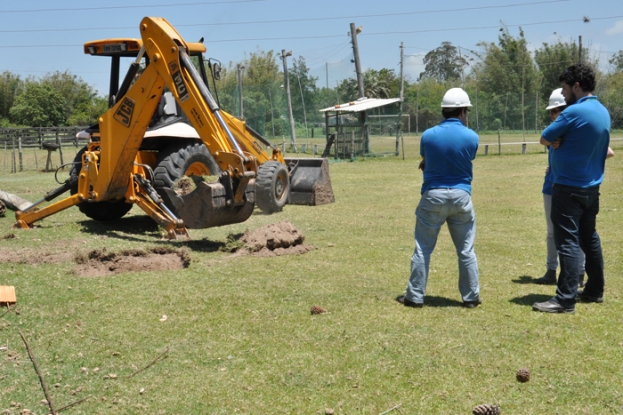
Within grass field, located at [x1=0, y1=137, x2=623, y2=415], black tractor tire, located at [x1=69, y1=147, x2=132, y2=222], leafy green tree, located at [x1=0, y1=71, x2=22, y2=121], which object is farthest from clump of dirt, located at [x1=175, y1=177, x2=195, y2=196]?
leafy green tree, located at [x1=0, y1=71, x2=22, y2=121]

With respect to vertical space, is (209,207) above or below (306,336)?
above

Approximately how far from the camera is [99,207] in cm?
1256

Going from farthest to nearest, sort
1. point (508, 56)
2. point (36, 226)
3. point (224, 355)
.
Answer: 1. point (508, 56)
2. point (36, 226)
3. point (224, 355)

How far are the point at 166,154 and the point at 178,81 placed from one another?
2.09 m

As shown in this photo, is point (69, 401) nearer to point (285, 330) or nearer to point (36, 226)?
point (285, 330)

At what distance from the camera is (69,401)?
16.5 ft

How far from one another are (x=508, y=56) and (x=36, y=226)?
37.0 m

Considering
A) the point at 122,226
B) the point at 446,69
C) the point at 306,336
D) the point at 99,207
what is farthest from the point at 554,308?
the point at 446,69

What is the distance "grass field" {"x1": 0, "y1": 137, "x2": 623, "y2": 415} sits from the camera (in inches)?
197

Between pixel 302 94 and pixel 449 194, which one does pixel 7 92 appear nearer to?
pixel 302 94

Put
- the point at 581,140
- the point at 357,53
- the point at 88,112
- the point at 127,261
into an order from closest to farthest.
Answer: the point at 581,140
the point at 127,261
the point at 357,53
the point at 88,112

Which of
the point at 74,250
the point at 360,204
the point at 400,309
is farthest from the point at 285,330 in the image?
the point at 360,204

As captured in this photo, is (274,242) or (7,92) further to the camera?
(7,92)

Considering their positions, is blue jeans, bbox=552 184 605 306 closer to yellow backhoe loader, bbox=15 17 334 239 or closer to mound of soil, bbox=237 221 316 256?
mound of soil, bbox=237 221 316 256
